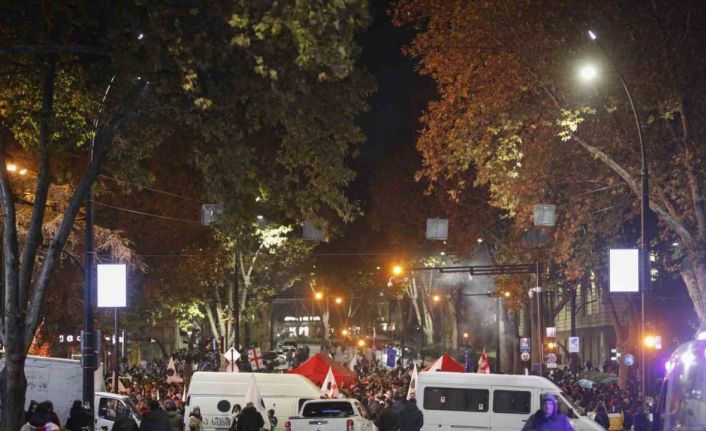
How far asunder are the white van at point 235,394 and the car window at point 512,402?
5931 mm

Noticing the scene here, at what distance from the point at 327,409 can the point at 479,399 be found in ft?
12.2

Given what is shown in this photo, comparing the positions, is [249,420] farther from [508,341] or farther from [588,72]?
[508,341]

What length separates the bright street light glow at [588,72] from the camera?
2737 centimetres

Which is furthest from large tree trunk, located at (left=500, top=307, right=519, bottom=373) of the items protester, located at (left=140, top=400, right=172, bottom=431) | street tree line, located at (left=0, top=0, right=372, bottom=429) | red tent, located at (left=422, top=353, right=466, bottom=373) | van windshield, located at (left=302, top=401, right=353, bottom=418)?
protester, located at (left=140, top=400, right=172, bottom=431)

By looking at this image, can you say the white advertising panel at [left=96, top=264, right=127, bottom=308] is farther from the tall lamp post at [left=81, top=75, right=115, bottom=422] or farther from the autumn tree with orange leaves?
the autumn tree with orange leaves

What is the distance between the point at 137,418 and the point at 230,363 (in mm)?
12009

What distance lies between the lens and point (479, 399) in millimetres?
28328

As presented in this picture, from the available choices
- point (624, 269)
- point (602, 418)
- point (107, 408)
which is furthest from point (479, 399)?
point (107, 408)

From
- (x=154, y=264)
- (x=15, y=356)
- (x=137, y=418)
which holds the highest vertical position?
(x=154, y=264)

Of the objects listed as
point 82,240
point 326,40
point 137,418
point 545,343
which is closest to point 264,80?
point 326,40

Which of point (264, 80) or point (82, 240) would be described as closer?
point (264, 80)

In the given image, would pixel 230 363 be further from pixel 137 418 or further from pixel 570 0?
pixel 570 0

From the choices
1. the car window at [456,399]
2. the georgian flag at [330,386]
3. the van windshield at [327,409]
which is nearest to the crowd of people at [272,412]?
the car window at [456,399]

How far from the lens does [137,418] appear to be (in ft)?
91.7
